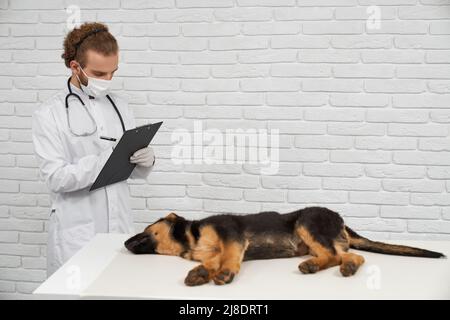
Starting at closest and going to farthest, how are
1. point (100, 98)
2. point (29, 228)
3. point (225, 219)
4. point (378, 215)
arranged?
point (225, 219), point (100, 98), point (378, 215), point (29, 228)

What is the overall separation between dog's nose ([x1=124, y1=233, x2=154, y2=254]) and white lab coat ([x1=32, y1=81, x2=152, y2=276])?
0.54 m

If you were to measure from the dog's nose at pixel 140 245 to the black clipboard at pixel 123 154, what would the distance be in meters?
0.41

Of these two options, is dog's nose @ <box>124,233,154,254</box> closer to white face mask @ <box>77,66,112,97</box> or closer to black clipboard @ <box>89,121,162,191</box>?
black clipboard @ <box>89,121,162,191</box>

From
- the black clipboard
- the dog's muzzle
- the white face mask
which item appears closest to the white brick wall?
the white face mask

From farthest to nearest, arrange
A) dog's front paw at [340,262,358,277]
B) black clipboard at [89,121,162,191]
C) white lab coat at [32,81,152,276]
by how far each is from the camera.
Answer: white lab coat at [32,81,152,276] → black clipboard at [89,121,162,191] → dog's front paw at [340,262,358,277]

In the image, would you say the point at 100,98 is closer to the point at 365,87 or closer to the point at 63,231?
the point at 63,231

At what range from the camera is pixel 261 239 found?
5.84 ft

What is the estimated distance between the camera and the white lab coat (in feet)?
7.48

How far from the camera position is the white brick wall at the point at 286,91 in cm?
294

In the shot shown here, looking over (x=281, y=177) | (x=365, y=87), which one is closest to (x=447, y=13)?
(x=365, y=87)

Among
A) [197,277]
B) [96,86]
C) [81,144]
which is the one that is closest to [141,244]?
[197,277]

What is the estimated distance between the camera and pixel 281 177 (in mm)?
3092

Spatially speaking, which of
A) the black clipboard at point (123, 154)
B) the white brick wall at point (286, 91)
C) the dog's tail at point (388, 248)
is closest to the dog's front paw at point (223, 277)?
the dog's tail at point (388, 248)

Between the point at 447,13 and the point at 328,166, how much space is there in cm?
101
